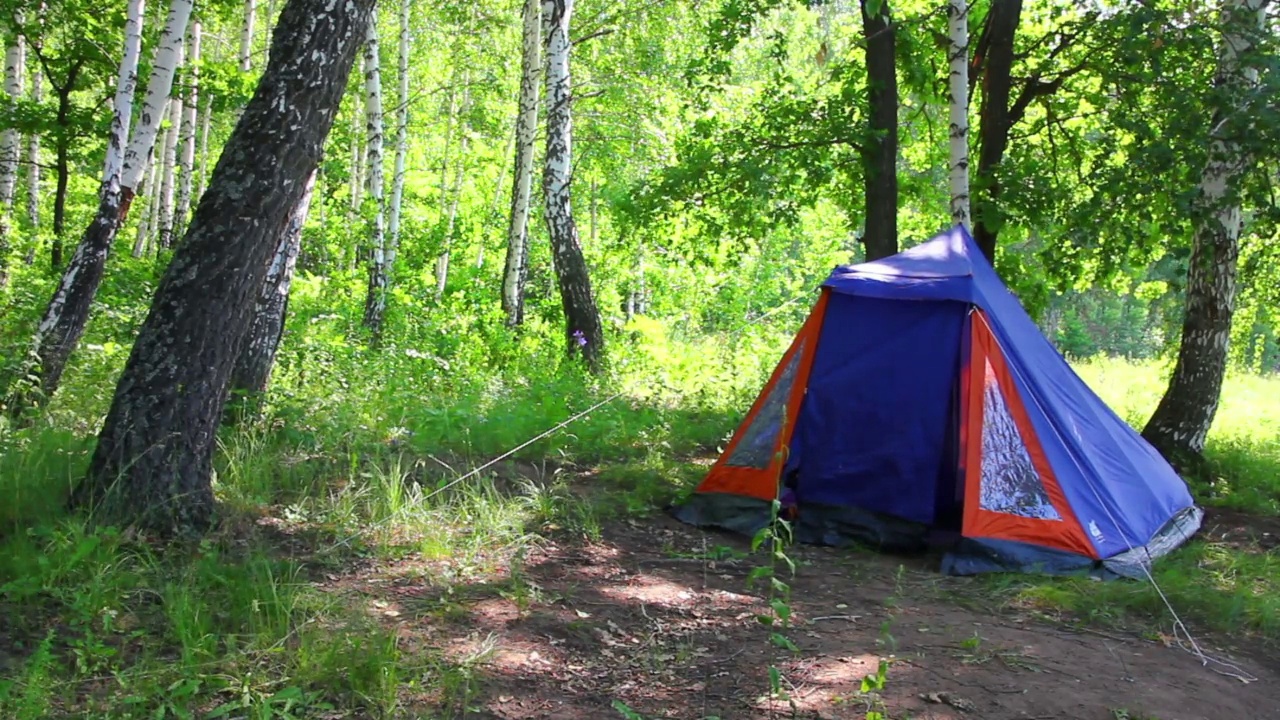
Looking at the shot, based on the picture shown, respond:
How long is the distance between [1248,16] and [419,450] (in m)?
6.10

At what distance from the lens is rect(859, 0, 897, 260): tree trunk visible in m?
9.14

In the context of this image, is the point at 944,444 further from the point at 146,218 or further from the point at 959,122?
the point at 146,218

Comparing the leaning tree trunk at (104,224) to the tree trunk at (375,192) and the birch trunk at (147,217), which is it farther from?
the birch trunk at (147,217)

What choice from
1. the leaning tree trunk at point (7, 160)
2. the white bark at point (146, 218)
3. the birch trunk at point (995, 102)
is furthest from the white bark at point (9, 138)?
the birch trunk at point (995, 102)

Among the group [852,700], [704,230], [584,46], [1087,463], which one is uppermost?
[584,46]

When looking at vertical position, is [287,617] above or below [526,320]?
below

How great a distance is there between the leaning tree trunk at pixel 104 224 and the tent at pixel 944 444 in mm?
3761

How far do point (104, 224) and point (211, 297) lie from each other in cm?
235

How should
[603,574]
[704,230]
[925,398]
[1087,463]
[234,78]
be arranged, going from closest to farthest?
[603,574] < [1087,463] < [925,398] < [234,78] < [704,230]

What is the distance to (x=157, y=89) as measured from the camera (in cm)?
624

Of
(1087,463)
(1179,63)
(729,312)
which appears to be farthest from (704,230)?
(729,312)

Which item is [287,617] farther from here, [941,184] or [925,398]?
[941,184]

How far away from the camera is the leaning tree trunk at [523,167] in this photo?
11.4 meters

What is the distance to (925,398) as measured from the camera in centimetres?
594
